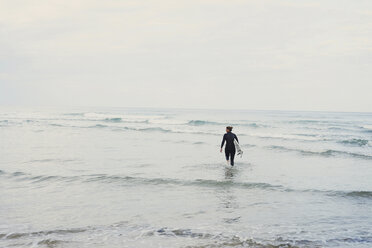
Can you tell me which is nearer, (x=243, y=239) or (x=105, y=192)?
(x=243, y=239)

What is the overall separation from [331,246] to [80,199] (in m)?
6.02

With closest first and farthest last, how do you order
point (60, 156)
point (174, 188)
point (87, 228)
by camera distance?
point (87, 228)
point (174, 188)
point (60, 156)

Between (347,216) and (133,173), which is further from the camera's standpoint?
(133,173)

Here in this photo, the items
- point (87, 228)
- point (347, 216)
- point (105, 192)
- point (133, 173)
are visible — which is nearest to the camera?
point (87, 228)

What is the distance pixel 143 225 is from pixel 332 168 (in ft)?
34.3

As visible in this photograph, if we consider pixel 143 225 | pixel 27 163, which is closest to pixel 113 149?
pixel 27 163

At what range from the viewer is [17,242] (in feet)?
20.1

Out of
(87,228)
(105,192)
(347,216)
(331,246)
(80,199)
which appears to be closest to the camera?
(331,246)

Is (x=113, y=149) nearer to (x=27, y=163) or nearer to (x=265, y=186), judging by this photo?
(x=27, y=163)

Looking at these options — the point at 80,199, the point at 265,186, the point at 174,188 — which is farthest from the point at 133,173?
the point at 265,186

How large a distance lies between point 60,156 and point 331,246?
14001 millimetres

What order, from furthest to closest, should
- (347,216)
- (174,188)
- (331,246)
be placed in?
1. (174,188)
2. (347,216)
3. (331,246)

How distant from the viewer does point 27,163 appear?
583 inches

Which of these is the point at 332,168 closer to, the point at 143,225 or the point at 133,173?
the point at 133,173
